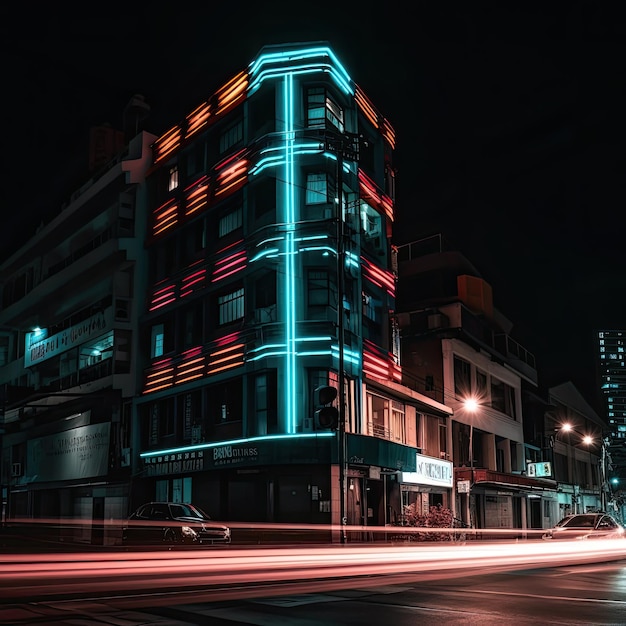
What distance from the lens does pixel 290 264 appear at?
3250 cm

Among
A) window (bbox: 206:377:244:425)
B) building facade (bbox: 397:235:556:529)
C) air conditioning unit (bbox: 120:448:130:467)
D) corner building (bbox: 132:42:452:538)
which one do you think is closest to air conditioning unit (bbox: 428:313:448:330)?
building facade (bbox: 397:235:556:529)

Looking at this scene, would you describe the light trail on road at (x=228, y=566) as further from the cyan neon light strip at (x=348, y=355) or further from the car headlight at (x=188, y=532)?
the cyan neon light strip at (x=348, y=355)

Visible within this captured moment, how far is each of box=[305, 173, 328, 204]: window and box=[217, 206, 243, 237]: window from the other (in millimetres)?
3838

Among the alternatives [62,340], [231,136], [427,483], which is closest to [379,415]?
[427,483]

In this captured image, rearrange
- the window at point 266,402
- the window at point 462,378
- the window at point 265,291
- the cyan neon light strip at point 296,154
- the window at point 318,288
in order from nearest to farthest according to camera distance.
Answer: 1. the window at point 266,402
2. the window at point 318,288
3. the cyan neon light strip at point 296,154
4. the window at point 265,291
5. the window at point 462,378

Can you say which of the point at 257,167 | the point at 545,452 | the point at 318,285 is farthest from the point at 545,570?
the point at 545,452

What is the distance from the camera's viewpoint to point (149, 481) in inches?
1532

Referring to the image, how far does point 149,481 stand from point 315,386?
1190cm

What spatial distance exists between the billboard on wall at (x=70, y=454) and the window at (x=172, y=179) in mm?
12686

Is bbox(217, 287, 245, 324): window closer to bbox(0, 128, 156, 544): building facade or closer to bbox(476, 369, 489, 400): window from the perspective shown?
bbox(0, 128, 156, 544): building facade

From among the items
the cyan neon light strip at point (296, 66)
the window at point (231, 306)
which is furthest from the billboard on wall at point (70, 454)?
the cyan neon light strip at point (296, 66)

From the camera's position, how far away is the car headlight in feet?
88.9

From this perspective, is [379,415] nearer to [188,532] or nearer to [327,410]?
[327,410]

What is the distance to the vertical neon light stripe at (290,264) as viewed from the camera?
102 ft
